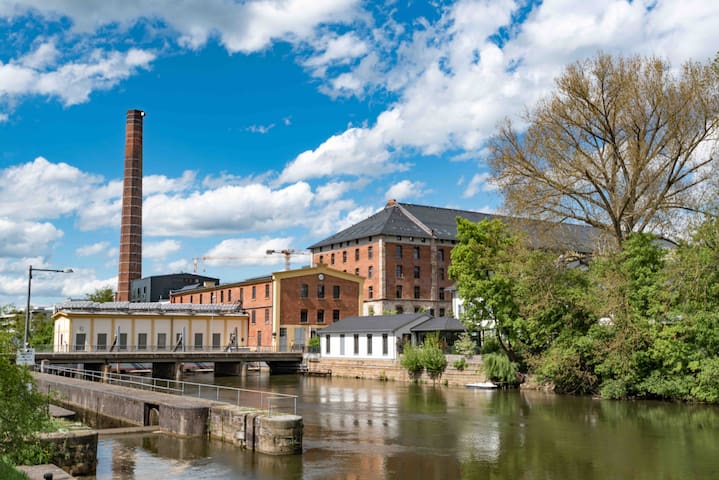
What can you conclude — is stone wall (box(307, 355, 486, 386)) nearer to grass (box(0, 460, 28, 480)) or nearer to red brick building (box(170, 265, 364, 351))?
red brick building (box(170, 265, 364, 351))

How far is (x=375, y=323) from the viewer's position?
175ft

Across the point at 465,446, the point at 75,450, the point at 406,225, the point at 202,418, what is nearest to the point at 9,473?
the point at 75,450

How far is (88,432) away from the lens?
16.5 meters

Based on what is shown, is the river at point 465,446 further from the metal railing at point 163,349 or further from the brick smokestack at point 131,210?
the brick smokestack at point 131,210

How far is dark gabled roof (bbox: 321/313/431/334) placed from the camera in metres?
51.2

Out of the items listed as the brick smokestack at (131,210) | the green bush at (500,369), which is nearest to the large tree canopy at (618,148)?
the green bush at (500,369)

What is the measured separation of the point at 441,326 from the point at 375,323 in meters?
6.31

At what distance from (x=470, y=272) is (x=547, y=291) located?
239 inches

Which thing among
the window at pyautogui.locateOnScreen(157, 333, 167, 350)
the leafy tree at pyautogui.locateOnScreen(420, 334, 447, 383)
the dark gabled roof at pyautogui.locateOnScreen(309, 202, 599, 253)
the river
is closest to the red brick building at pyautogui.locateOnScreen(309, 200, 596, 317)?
the dark gabled roof at pyautogui.locateOnScreen(309, 202, 599, 253)

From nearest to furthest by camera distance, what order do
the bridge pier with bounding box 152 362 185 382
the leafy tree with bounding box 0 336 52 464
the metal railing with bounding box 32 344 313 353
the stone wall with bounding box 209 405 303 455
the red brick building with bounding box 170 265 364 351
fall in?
the leafy tree with bounding box 0 336 52 464, the stone wall with bounding box 209 405 303 455, the bridge pier with bounding box 152 362 185 382, the metal railing with bounding box 32 344 313 353, the red brick building with bounding box 170 265 364 351

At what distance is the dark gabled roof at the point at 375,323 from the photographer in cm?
5122

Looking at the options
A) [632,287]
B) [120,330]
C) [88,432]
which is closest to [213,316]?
[120,330]

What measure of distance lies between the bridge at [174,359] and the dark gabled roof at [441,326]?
12.6m

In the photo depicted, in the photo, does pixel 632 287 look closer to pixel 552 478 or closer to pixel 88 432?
pixel 552 478
